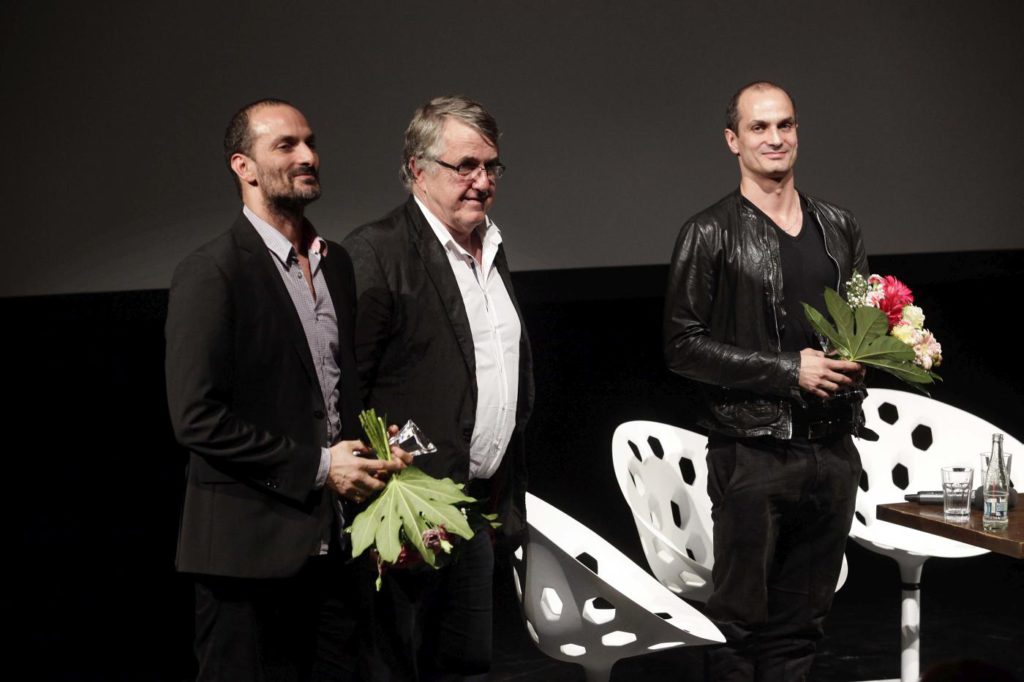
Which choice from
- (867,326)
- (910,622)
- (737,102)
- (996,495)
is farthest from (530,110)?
(996,495)

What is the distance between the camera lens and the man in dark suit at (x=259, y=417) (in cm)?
237

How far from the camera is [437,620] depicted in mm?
2832

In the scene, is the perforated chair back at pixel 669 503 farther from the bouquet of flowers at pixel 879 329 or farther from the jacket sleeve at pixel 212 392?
the jacket sleeve at pixel 212 392

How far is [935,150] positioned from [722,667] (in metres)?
2.86

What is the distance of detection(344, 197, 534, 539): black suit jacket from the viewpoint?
8.95 ft

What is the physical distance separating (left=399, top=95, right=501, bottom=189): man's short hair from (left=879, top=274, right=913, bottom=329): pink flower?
116cm

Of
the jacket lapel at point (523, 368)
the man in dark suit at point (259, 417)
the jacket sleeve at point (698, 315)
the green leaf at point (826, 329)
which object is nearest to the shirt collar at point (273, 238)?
the man in dark suit at point (259, 417)

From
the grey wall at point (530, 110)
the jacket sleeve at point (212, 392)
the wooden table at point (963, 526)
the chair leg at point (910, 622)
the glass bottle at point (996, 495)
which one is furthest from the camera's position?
the grey wall at point (530, 110)

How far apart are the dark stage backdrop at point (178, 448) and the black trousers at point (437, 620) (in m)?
1.49

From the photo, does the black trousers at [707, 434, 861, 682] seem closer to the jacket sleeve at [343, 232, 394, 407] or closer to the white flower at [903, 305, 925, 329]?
the white flower at [903, 305, 925, 329]

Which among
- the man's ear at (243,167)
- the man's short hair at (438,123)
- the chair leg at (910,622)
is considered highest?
the man's short hair at (438,123)

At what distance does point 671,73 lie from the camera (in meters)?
5.06

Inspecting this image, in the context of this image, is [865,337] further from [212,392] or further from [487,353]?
[212,392]

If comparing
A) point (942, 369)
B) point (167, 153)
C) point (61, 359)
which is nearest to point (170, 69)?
point (167, 153)
